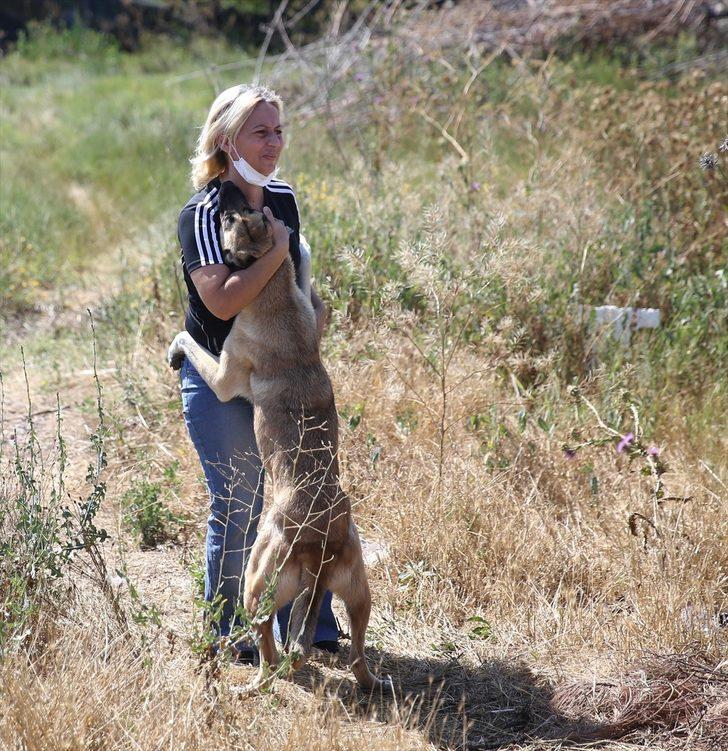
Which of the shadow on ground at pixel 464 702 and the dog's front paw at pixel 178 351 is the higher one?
the dog's front paw at pixel 178 351

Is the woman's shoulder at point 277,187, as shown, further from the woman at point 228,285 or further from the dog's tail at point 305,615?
the dog's tail at point 305,615

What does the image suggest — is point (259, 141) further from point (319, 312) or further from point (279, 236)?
point (319, 312)

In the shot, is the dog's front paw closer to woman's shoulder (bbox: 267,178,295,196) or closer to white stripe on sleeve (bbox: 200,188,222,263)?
white stripe on sleeve (bbox: 200,188,222,263)

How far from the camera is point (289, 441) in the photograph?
12.7 feet

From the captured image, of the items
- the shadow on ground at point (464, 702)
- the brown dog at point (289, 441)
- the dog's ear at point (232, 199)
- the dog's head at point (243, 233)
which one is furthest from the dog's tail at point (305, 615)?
the dog's ear at point (232, 199)

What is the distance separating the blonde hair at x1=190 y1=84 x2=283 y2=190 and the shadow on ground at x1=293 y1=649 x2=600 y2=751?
81.0 inches

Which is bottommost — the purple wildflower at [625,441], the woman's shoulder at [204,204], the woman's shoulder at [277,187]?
the purple wildflower at [625,441]

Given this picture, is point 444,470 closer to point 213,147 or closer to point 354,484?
point 354,484

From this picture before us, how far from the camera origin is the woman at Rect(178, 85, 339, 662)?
3725mm

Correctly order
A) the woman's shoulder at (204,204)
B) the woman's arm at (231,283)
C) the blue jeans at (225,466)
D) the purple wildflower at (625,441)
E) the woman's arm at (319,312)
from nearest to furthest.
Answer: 1. the woman's arm at (231,283)
2. the woman's shoulder at (204,204)
3. the blue jeans at (225,466)
4. the woman's arm at (319,312)
5. the purple wildflower at (625,441)

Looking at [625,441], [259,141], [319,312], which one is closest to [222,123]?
[259,141]

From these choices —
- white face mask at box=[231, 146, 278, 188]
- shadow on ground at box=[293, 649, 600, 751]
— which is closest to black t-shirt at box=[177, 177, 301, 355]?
white face mask at box=[231, 146, 278, 188]

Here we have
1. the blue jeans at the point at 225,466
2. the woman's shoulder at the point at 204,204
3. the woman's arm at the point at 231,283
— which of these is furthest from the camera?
the blue jeans at the point at 225,466

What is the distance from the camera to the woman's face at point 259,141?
3.85 m
